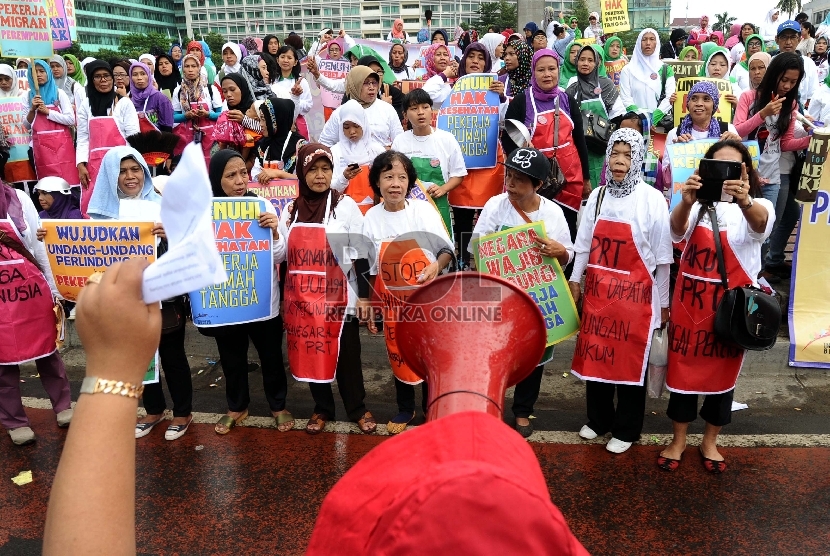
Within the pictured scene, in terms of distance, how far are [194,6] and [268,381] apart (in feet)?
486

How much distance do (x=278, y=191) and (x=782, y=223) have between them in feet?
16.0

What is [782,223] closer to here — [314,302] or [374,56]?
[314,302]

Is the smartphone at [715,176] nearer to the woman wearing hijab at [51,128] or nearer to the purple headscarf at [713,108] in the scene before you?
the purple headscarf at [713,108]

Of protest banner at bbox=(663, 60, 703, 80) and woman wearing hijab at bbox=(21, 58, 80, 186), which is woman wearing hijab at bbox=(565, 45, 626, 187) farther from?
woman wearing hijab at bbox=(21, 58, 80, 186)

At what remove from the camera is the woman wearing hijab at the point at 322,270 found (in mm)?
4473

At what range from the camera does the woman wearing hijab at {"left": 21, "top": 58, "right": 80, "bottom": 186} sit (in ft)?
25.8

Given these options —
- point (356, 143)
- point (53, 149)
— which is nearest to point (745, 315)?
point (356, 143)

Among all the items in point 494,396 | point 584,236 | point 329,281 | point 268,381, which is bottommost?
point 268,381

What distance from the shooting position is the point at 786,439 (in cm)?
431

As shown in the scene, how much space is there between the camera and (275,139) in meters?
6.50

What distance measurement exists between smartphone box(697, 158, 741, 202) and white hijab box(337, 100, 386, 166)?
303 cm

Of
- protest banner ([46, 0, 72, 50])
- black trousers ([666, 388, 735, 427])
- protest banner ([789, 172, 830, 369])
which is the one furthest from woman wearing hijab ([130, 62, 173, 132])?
protest banner ([789, 172, 830, 369])

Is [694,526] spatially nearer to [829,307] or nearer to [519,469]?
[829,307]

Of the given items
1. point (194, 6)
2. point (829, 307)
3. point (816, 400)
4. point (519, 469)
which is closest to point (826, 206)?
point (829, 307)
